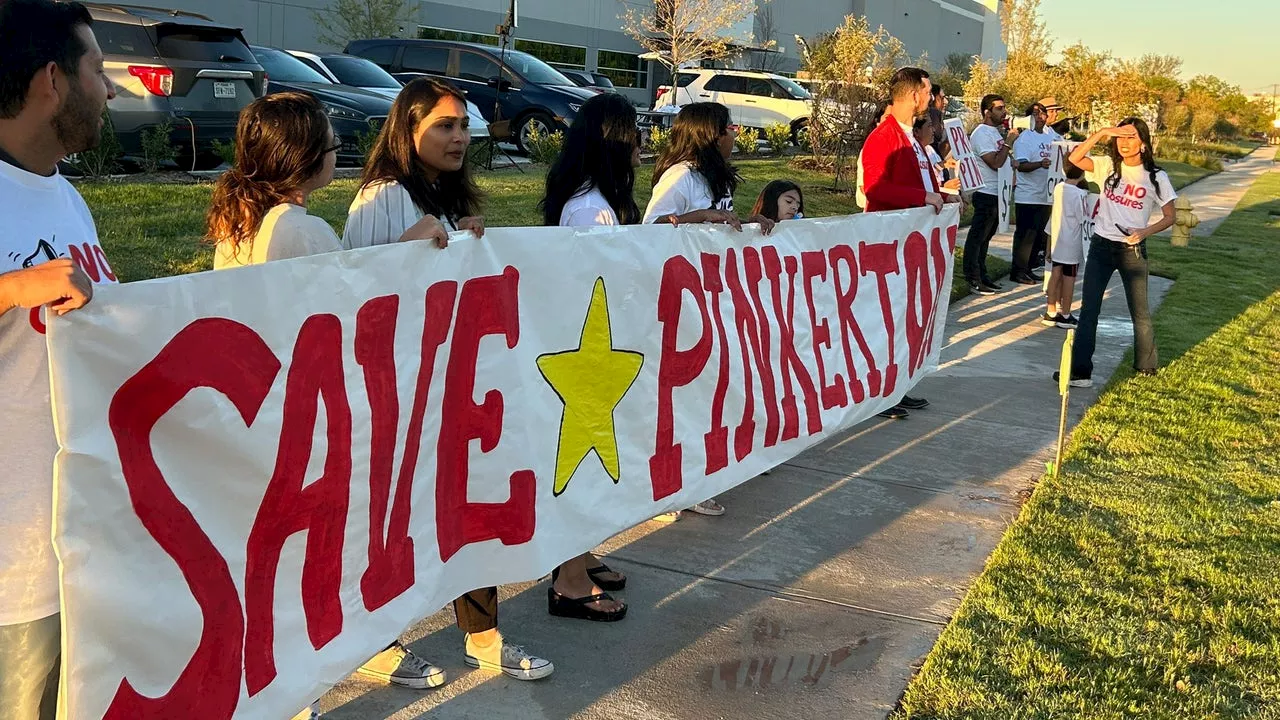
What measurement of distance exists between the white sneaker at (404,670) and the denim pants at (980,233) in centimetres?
863

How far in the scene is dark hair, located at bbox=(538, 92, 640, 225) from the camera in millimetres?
4102

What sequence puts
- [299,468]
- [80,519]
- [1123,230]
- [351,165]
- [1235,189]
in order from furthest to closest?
1. [1235,189]
2. [351,165]
3. [1123,230]
4. [299,468]
5. [80,519]

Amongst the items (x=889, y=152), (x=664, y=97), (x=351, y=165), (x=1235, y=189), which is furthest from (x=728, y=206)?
(x=1235, y=189)

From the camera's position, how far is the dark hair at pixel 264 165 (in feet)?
9.72

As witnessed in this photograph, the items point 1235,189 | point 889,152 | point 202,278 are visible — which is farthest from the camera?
point 1235,189

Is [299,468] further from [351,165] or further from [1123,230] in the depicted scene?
[351,165]

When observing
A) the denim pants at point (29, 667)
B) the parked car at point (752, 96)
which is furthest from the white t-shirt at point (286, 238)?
the parked car at point (752, 96)

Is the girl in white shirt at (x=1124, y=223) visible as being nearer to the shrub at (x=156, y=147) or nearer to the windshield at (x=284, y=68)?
the shrub at (x=156, y=147)

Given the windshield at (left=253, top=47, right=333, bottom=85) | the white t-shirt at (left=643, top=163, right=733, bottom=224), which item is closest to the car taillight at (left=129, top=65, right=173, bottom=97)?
the windshield at (left=253, top=47, right=333, bottom=85)

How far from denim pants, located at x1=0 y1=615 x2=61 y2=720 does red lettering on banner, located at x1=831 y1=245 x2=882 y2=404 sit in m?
3.94

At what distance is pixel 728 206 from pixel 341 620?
111 inches

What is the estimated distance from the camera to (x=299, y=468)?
264 cm

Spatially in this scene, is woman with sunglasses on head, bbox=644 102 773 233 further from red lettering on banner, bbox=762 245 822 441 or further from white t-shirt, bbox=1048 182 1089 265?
white t-shirt, bbox=1048 182 1089 265

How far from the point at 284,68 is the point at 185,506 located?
12.6 m
